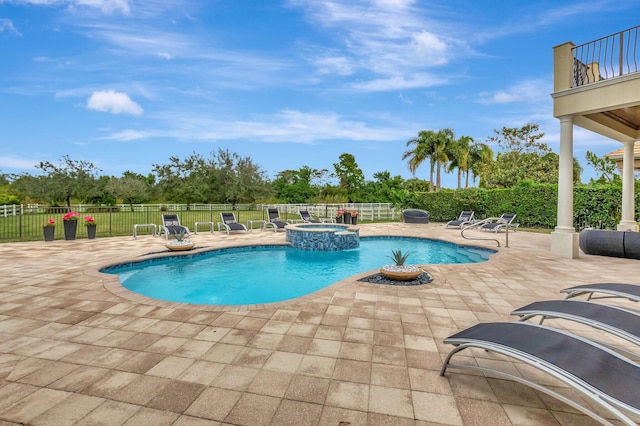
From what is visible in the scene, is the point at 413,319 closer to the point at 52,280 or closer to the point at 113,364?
the point at 113,364

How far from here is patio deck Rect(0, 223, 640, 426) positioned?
7.57ft

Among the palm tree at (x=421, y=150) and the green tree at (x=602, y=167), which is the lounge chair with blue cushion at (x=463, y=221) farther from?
the green tree at (x=602, y=167)

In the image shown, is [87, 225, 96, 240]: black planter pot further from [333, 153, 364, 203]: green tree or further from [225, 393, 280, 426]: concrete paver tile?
[333, 153, 364, 203]: green tree

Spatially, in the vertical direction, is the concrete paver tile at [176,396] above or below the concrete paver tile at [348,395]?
above

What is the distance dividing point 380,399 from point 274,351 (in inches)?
46.6

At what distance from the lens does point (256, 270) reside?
8391 mm

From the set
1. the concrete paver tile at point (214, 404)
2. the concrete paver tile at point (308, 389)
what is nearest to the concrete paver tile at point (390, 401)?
the concrete paver tile at point (308, 389)

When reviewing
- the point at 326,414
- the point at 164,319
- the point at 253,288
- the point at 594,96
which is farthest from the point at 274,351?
the point at 594,96

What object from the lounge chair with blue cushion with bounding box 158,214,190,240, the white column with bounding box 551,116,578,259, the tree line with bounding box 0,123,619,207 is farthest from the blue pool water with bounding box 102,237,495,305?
the tree line with bounding box 0,123,619,207

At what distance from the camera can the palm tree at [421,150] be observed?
2764 centimetres

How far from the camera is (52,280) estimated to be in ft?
19.2

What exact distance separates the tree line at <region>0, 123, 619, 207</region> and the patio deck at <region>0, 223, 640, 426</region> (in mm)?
24088

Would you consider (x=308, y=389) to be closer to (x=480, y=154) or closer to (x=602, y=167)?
(x=602, y=167)

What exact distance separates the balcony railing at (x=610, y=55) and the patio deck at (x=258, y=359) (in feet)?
19.2
